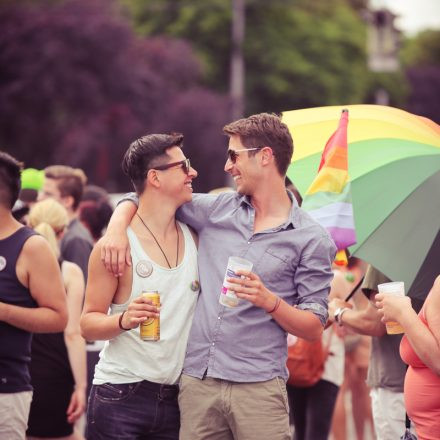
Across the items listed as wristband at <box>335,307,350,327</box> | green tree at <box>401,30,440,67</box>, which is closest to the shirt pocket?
wristband at <box>335,307,350,327</box>

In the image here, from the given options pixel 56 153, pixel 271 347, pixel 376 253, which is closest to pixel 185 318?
pixel 271 347

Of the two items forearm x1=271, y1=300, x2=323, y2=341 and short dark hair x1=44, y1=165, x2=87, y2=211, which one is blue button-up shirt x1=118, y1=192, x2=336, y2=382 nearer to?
forearm x1=271, y1=300, x2=323, y2=341

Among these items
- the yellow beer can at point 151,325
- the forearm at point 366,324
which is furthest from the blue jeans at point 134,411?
the forearm at point 366,324

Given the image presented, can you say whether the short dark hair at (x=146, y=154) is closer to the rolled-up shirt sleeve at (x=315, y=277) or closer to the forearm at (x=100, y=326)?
the forearm at (x=100, y=326)

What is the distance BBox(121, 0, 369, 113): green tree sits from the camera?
4681cm

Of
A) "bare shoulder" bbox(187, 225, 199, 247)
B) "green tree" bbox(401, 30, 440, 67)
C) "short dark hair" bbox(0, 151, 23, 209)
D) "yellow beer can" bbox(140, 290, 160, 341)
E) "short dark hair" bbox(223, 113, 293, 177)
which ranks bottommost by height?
"yellow beer can" bbox(140, 290, 160, 341)

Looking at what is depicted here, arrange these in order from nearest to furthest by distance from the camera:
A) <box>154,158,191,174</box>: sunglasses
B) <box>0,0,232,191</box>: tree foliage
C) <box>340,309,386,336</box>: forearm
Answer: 1. <box>154,158,191,174</box>: sunglasses
2. <box>340,309,386,336</box>: forearm
3. <box>0,0,232,191</box>: tree foliage

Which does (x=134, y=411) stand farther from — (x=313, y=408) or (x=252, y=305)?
(x=313, y=408)

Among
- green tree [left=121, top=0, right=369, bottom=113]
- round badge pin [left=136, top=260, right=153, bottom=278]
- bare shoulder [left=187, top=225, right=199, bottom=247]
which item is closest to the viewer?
round badge pin [left=136, top=260, right=153, bottom=278]

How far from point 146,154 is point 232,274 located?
860 mm

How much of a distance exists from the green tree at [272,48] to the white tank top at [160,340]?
42.3 meters

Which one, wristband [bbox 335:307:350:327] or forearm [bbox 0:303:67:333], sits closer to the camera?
forearm [bbox 0:303:67:333]

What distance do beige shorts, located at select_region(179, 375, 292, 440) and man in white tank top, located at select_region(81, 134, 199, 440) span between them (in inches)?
5.0

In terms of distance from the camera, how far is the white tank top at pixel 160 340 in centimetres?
445
